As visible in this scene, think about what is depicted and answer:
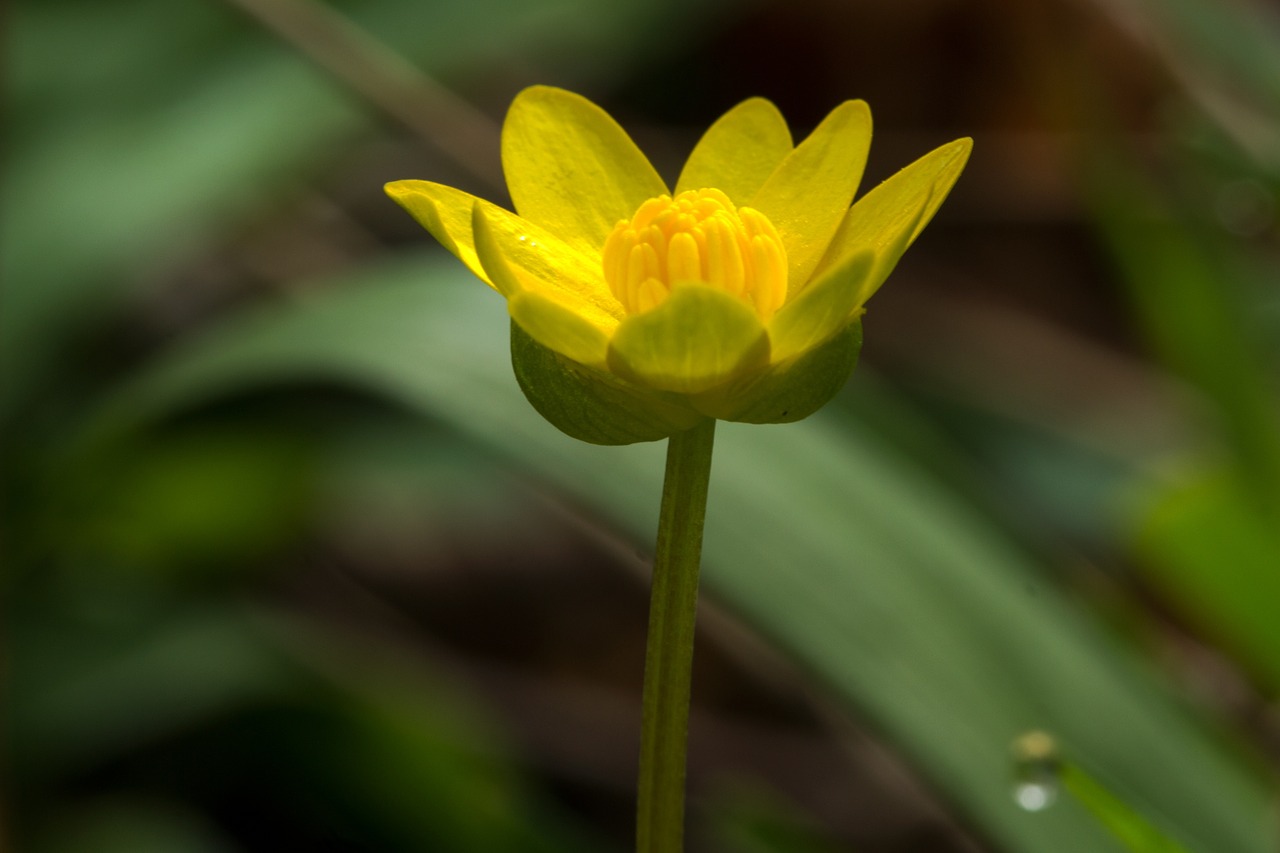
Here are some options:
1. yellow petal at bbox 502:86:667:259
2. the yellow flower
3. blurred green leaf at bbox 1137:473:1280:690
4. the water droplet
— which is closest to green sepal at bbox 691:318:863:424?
the yellow flower

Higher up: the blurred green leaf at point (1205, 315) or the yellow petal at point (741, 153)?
the blurred green leaf at point (1205, 315)

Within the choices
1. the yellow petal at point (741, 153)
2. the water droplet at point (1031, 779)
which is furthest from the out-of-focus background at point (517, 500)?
the yellow petal at point (741, 153)

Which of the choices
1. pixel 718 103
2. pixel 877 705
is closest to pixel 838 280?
pixel 877 705

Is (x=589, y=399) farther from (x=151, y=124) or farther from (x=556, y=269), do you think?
(x=151, y=124)

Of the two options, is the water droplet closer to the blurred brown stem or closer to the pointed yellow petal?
the pointed yellow petal

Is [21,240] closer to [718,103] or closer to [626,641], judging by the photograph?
[626,641]

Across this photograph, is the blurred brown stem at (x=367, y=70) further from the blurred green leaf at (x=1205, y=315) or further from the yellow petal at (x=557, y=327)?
the yellow petal at (x=557, y=327)

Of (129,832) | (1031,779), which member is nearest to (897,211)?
(1031,779)
